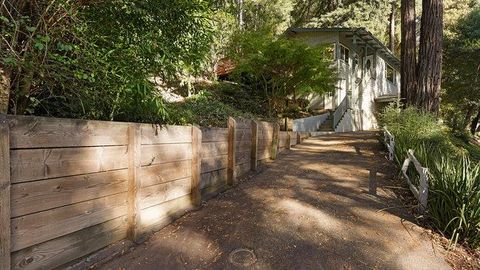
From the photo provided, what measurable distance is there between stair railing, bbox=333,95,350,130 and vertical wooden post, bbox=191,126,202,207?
1391cm

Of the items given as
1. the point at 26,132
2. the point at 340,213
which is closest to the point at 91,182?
the point at 26,132

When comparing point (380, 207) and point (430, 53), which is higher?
point (430, 53)

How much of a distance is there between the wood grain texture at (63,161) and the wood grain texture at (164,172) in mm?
350

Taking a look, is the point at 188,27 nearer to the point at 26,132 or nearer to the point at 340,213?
the point at 26,132

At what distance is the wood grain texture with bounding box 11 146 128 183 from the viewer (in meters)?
2.40

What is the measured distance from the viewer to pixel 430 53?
10586mm

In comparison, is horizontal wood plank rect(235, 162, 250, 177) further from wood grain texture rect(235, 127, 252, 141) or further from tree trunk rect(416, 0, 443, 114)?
tree trunk rect(416, 0, 443, 114)

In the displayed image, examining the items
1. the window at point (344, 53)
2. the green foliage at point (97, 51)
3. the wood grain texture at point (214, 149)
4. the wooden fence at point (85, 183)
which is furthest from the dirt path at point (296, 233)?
the window at point (344, 53)

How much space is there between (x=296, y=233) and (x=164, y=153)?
78.1 inches

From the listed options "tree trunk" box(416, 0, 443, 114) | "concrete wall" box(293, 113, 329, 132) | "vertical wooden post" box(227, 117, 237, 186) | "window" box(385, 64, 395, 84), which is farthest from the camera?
"window" box(385, 64, 395, 84)

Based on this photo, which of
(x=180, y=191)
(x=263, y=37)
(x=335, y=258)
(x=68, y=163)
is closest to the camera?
(x=68, y=163)

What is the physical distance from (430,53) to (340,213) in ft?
28.4

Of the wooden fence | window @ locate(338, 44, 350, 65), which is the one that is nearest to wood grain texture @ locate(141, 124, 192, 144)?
the wooden fence

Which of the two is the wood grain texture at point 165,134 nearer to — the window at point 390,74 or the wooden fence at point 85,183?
the wooden fence at point 85,183
